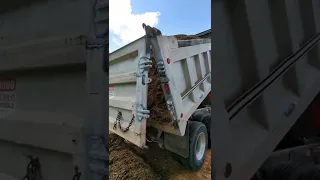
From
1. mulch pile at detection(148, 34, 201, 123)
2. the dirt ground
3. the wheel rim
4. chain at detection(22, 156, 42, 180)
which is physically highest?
mulch pile at detection(148, 34, 201, 123)

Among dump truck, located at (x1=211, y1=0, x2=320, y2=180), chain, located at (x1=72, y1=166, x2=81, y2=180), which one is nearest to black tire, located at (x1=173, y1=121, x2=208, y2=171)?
dump truck, located at (x1=211, y1=0, x2=320, y2=180)

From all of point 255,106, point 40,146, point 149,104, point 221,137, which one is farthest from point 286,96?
point 149,104

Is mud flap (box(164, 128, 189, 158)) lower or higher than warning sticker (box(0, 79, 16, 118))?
lower

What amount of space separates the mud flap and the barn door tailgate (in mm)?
735

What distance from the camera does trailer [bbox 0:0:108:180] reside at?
3.64 feet

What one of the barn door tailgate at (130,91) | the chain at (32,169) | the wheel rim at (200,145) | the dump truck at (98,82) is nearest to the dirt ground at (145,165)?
the wheel rim at (200,145)

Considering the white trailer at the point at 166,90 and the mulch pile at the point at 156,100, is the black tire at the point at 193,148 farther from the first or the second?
the mulch pile at the point at 156,100

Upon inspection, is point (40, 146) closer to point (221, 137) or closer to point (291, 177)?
point (221, 137)

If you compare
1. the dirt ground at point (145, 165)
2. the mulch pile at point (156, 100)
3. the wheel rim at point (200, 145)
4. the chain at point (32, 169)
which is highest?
the mulch pile at point (156, 100)

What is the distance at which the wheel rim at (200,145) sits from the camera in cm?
478

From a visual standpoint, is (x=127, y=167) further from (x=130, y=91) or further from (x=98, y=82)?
(x=98, y=82)

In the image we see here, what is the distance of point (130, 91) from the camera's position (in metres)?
4.37

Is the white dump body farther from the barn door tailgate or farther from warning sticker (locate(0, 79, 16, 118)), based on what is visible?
warning sticker (locate(0, 79, 16, 118))

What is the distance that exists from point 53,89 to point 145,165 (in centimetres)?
358
